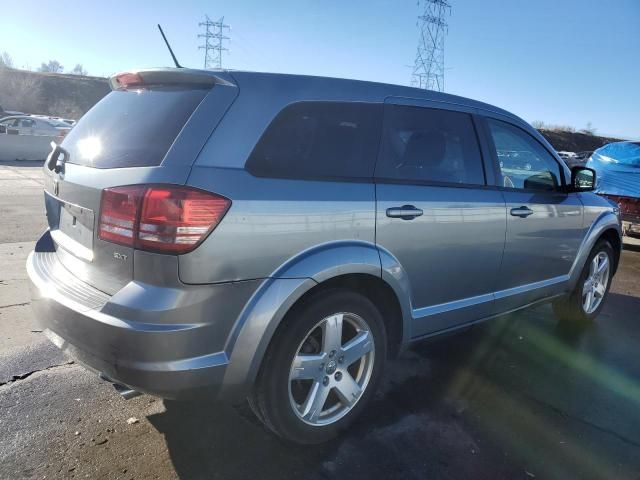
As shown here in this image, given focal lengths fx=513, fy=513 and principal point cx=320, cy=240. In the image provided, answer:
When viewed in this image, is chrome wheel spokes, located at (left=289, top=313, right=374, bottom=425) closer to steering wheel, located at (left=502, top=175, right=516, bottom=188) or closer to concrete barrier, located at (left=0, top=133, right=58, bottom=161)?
steering wheel, located at (left=502, top=175, right=516, bottom=188)

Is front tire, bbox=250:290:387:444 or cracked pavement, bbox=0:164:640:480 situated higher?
front tire, bbox=250:290:387:444

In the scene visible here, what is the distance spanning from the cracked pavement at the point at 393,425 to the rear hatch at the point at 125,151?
3.01 feet

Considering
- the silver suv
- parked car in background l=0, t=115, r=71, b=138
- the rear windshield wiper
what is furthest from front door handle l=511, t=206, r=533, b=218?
parked car in background l=0, t=115, r=71, b=138

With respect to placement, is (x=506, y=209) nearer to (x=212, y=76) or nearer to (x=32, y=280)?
(x=212, y=76)

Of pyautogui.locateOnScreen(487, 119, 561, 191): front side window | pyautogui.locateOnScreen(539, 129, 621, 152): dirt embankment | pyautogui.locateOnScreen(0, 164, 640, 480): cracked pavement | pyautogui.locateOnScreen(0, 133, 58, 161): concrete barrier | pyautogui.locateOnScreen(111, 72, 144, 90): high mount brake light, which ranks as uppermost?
pyautogui.locateOnScreen(539, 129, 621, 152): dirt embankment

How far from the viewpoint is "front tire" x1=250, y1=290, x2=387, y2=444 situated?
245 cm

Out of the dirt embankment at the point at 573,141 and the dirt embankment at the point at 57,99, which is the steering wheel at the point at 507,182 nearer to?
the dirt embankment at the point at 57,99

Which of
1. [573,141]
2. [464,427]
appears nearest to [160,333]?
[464,427]

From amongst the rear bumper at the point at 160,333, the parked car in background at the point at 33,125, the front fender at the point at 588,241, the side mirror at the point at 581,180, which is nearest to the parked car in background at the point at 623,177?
the front fender at the point at 588,241

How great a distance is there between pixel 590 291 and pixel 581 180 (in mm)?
1106

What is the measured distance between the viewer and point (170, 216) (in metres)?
2.08

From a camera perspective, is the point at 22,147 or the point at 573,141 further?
the point at 573,141

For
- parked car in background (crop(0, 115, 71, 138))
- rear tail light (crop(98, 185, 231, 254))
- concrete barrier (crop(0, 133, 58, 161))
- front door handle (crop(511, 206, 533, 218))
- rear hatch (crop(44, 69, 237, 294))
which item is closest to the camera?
rear tail light (crop(98, 185, 231, 254))

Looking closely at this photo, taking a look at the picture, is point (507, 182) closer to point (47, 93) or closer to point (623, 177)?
point (623, 177)
